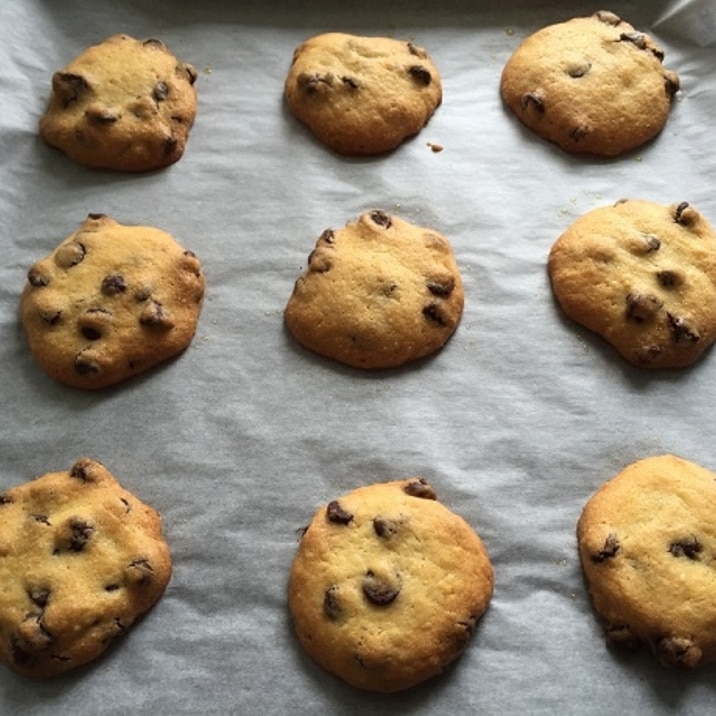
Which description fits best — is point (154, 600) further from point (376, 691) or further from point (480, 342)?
point (480, 342)

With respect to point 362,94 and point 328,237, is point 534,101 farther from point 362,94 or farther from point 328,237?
point 328,237

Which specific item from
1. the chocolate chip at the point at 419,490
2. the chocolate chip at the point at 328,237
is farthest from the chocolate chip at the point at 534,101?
the chocolate chip at the point at 419,490

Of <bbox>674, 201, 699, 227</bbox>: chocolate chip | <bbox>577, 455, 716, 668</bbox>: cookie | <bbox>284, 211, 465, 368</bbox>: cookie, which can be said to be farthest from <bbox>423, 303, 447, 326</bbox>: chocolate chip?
<bbox>674, 201, 699, 227</bbox>: chocolate chip

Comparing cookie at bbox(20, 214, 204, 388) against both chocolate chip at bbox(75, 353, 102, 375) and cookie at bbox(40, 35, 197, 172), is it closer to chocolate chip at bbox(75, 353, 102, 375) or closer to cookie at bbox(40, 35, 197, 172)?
chocolate chip at bbox(75, 353, 102, 375)

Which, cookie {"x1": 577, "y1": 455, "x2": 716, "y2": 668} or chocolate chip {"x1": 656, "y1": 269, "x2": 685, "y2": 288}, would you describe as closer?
cookie {"x1": 577, "y1": 455, "x2": 716, "y2": 668}

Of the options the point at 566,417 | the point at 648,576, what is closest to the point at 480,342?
the point at 566,417
